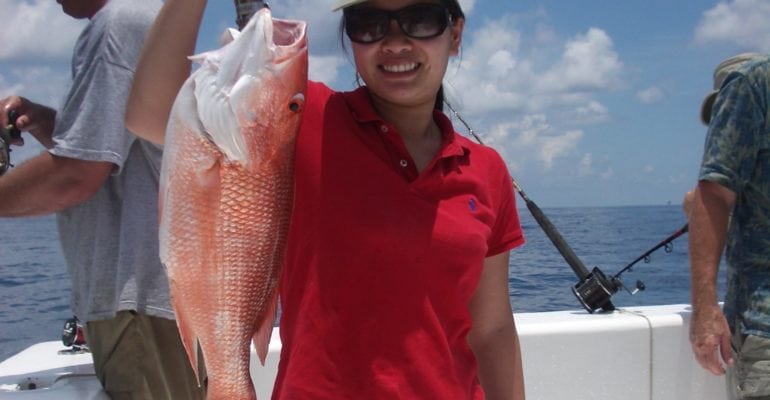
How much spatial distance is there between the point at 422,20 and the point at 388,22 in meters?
0.09

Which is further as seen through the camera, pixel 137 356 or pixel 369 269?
pixel 137 356

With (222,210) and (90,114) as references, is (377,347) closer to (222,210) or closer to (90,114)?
(222,210)

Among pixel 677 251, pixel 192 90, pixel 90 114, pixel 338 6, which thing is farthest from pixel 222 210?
pixel 677 251

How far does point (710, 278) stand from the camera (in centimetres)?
283

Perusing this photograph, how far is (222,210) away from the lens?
58.1 inches

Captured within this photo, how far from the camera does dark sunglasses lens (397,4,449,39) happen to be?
67.1 inches

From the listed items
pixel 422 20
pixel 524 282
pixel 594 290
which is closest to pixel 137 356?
pixel 422 20

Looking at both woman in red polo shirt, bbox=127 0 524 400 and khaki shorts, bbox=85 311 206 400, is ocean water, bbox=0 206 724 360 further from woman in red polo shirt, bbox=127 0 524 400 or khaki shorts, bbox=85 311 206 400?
woman in red polo shirt, bbox=127 0 524 400

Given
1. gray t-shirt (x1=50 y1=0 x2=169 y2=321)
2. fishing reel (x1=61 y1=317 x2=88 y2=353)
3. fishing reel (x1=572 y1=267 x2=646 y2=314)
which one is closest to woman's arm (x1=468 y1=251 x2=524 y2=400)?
gray t-shirt (x1=50 y1=0 x2=169 y2=321)

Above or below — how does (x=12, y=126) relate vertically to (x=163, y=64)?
below

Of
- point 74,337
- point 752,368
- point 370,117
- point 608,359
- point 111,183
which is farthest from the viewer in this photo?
point 608,359

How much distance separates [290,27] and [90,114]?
773 millimetres

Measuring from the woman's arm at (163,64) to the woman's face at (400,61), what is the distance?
42cm

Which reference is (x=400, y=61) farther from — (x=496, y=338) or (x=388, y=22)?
(x=496, y=338)
